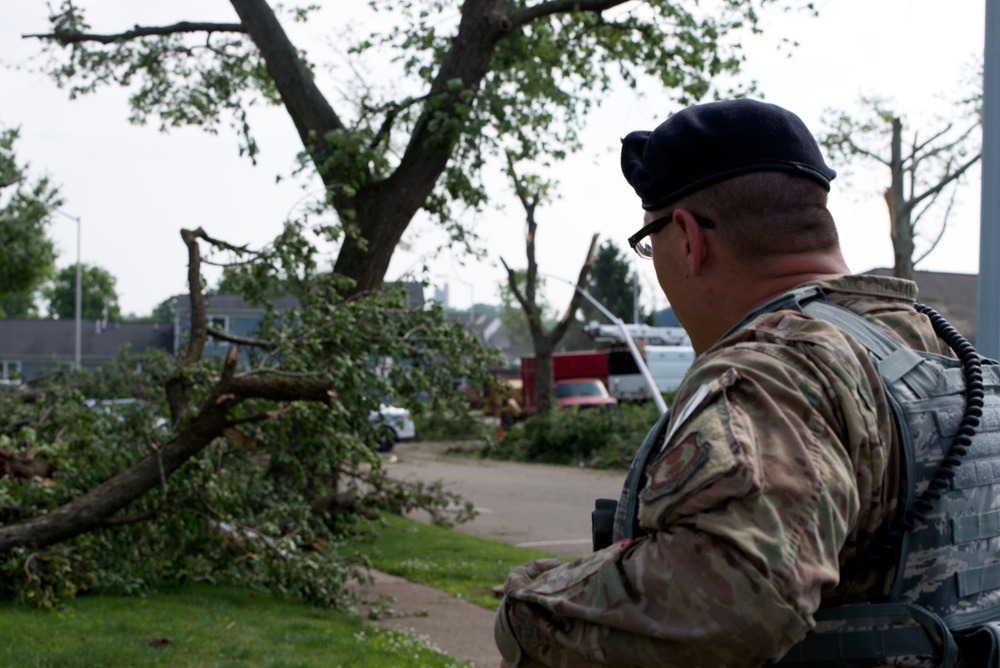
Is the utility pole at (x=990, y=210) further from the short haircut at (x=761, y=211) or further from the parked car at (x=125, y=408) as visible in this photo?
the parked car at (x=125, y=408)

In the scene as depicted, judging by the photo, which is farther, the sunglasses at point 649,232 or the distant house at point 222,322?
the distant house at point 222,322

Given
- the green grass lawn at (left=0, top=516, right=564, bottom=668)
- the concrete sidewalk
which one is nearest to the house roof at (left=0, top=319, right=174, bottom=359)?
the concrete sidewalk

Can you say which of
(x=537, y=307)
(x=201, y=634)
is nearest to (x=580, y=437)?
(x=537, y=307)

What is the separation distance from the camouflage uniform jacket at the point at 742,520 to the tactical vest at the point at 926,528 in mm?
35

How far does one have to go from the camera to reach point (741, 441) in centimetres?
137

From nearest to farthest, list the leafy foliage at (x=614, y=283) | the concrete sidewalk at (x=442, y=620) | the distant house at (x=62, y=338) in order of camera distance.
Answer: the concrete sidewalk at (x=442, y=620) → the distant house at (x=62, y=338) → the leafy foliage at (x=614, y=283)

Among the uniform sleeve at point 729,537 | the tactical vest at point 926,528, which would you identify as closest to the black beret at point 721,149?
the tactical vest at point 926,528

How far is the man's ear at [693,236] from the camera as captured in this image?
1739 mm

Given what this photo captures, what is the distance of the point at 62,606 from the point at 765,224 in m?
6.20

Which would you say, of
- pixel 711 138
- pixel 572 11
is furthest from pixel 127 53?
pixel 711 138

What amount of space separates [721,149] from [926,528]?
0.67 meters

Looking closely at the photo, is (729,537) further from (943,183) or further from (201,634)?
(943,183)

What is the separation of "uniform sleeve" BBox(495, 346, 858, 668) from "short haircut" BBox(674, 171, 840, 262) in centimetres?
28

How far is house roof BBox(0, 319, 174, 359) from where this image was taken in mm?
57312
